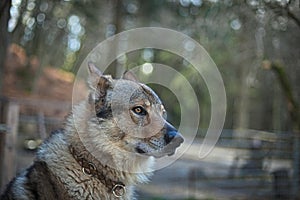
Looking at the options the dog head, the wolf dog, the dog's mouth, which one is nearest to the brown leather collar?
the wolf dog

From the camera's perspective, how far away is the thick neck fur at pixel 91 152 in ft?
10.0

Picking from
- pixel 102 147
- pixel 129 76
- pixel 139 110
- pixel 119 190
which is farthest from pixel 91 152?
pixel 129 76

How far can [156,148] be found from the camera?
333 centimetres

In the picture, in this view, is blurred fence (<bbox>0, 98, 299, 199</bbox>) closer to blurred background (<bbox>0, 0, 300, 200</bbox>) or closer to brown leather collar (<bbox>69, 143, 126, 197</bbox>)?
blurred background (<bbox>0, 0, 300, 200</bbox>)

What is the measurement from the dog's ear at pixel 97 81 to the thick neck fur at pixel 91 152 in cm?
16

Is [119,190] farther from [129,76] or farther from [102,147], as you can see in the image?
[129,76]

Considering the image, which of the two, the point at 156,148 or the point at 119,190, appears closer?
the point at 119,190

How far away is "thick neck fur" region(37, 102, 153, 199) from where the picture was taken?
3.05m

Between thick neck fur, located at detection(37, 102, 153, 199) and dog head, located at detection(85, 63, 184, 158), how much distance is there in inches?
1.5

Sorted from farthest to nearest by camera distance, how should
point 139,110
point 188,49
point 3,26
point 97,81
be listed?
point 188,49
point 3,26
point 139,110
point 97,81

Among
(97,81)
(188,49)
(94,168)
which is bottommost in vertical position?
(94,168)

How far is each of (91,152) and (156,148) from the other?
1.72ft

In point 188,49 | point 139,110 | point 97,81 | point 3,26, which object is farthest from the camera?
point 188,49

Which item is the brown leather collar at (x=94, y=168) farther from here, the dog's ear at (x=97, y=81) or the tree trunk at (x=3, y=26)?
the tree trunk at (x=3, y=26)
